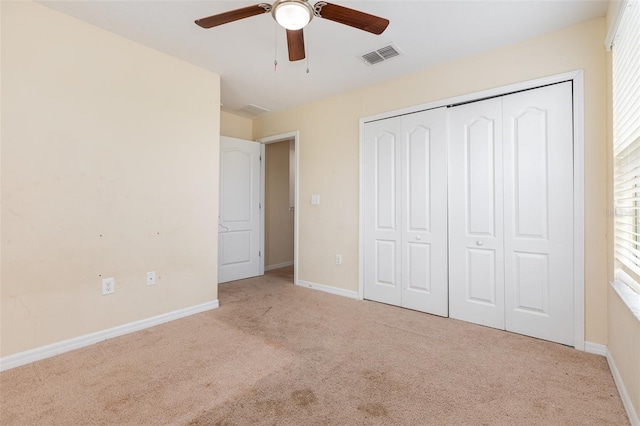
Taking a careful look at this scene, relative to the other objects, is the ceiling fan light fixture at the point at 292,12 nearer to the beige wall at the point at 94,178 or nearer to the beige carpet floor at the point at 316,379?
the beige wall at the point at 94,178

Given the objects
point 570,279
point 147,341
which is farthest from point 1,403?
point 570,279

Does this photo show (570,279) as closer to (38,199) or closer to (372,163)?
(372,163)

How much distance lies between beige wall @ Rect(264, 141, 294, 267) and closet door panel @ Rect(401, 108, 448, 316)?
2689 millimetres

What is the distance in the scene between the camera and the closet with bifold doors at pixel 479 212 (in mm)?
2459

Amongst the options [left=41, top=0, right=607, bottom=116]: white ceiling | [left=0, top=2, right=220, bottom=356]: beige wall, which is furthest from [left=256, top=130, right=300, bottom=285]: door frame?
[left=0, top=2, right=220, bottom=356]: beige wall

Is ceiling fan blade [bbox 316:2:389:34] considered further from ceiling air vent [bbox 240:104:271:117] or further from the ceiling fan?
ceiling air vent [bbox 240:104:271:117]

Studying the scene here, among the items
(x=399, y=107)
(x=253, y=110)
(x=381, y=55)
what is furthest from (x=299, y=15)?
(x=253, y=110)

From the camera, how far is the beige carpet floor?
160cm

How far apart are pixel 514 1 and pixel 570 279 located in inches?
83.1

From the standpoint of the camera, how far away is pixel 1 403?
5.57 ft

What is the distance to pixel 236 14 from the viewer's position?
1796 millimetres

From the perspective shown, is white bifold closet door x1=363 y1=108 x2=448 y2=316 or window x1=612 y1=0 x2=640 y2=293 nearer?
window x1=612 y1=0 x2=640 y2=293

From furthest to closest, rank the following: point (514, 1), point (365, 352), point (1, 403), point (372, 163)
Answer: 1. point (372, 163)
2. point (365, 352)
3. point (514, 1)
4. point (1, 403)

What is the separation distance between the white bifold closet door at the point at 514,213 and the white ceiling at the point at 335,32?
0.54 metres
